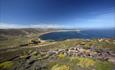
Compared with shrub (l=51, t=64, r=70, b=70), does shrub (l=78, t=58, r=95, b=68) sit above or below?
above

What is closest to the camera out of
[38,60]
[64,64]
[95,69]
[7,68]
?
[95,69]

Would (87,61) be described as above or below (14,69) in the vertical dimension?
above

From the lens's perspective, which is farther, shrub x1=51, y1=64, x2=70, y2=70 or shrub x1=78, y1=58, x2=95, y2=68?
shrub x1=78, y1=58, x2=95, y2=68

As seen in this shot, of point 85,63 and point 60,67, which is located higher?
point 85,63

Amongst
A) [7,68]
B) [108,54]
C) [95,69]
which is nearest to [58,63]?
[95,69]

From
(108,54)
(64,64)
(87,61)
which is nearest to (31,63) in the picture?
(64,64)

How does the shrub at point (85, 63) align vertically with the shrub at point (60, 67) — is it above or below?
above

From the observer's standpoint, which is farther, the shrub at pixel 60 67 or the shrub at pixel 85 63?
the shrub at pixel 85 63

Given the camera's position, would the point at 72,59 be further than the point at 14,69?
Yes

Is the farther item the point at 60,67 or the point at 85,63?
the point at 85,63

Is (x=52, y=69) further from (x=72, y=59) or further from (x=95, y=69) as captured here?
(x=95, y=69)

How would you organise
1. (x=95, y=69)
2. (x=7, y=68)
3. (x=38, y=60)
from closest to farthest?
(x=95, y=69), (x=7, y=68), (x=38, y=60)
